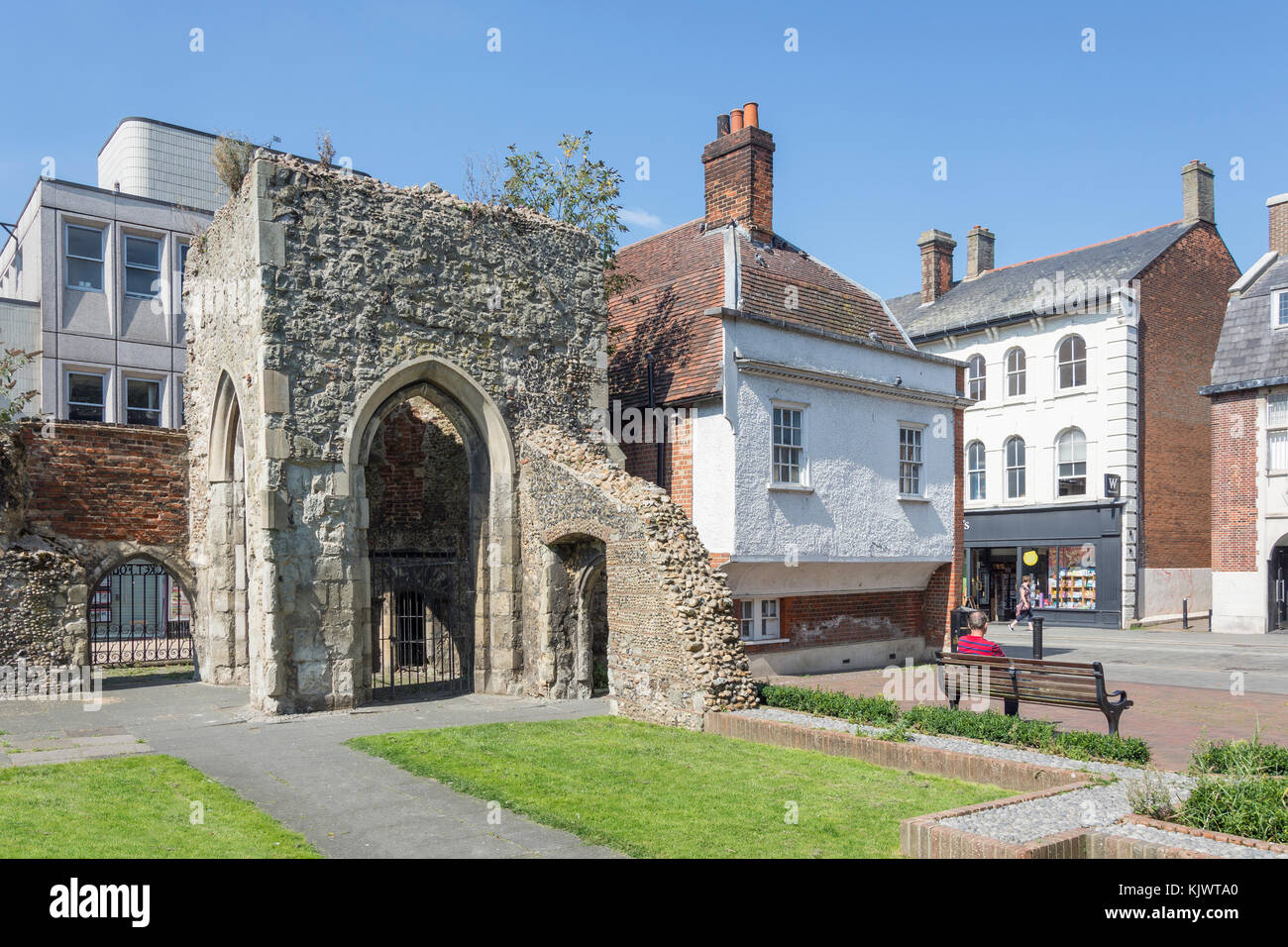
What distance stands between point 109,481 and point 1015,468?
2744 cm

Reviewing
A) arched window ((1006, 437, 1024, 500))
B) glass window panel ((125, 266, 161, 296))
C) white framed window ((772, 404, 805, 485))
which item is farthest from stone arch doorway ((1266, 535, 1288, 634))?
glass window panel ((125, 266, 161, 296))

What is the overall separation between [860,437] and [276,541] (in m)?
11.3

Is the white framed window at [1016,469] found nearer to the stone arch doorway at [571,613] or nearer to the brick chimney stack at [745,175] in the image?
the brick chimney stack at [745,175]

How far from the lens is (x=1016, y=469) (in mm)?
34000

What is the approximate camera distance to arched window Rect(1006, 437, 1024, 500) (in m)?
33.8

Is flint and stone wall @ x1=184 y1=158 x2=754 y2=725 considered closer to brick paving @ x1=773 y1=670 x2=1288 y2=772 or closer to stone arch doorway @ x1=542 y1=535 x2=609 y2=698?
stone arch doorway @ x1=542 y1=535 x2=609 y2=698

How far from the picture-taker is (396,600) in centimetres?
2031

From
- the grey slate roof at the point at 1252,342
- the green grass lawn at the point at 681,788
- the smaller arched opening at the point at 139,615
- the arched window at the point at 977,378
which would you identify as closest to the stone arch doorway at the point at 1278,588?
Result: the grey slate roof at the point at 1252,342

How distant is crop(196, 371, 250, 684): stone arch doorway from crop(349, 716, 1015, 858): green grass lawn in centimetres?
695

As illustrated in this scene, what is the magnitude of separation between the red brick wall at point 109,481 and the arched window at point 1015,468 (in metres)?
26.1

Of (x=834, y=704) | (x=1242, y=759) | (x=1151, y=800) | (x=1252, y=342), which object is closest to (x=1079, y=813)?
(x=1151, y=800)
